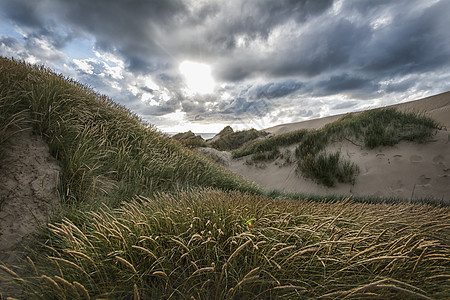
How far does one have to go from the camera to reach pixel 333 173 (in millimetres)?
9422

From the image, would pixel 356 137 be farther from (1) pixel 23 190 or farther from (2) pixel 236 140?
(2) pixel 236 140

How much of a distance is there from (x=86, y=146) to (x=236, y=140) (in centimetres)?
1942

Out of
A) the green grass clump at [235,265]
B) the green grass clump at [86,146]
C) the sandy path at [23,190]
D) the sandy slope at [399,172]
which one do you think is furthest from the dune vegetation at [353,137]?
the sandy path at [23,190]

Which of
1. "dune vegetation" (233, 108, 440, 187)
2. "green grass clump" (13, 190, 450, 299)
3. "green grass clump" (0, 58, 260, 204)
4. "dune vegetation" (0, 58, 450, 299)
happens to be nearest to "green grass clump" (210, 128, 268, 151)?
"dune vegetation" (233, 108, 440, 187)

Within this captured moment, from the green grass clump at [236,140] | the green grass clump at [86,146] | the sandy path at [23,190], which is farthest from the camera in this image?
the green grass clump at [236,140]

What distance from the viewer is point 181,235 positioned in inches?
69.3

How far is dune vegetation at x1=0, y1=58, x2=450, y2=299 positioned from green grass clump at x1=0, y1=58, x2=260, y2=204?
26 millimetres

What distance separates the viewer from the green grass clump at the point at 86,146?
303cm

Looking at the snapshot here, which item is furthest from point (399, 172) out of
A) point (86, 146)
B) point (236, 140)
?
point (236, 140)

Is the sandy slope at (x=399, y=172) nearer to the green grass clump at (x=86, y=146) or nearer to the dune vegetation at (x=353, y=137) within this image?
the dune vegetation at (x=353, y=137)

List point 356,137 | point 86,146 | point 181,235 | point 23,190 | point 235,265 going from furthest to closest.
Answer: point 356,137 → point 86,146 → point 23,190 → point 181,235 → point 235,265

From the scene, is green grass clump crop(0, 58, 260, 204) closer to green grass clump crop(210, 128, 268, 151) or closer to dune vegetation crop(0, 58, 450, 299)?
dune vegetation crop(0, 58, 450, 299)

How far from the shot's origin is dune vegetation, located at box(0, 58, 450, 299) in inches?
53.1

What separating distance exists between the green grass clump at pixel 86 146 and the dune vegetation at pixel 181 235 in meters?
0.03
